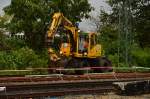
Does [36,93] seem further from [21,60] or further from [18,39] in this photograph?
[18,39]

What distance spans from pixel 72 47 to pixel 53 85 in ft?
33.9

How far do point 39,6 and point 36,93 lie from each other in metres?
20.4

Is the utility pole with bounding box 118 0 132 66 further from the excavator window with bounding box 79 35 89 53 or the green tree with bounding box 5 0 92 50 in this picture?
the excavator window with bounding box 79 35 89 53

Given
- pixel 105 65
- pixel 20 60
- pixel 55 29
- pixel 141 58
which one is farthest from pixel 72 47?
pixel 141 58

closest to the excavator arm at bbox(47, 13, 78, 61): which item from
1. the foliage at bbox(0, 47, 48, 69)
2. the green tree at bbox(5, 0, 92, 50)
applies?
the foliage at bbox(0, 47, 48, 69)

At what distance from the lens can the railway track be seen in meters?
22.4

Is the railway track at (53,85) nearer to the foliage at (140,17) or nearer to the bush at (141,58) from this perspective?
the bush at (141,58)

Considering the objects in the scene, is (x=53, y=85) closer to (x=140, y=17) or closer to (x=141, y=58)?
(x=141, y=58)

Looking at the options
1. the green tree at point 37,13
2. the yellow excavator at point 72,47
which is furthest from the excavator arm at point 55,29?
the green tree at point 37,13

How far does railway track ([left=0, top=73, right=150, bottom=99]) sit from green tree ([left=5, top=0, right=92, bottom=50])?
15.3 meters

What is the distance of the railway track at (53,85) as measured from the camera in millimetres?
22391

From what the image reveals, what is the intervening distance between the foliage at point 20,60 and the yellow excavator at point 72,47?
3.83 meters

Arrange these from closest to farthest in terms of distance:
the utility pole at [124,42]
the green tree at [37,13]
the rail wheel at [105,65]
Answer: the rail wheel at [105,65], the green tree at [37,13], the utility pole at [124,42]

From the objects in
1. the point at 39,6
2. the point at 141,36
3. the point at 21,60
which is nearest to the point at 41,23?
the point at 39,6
